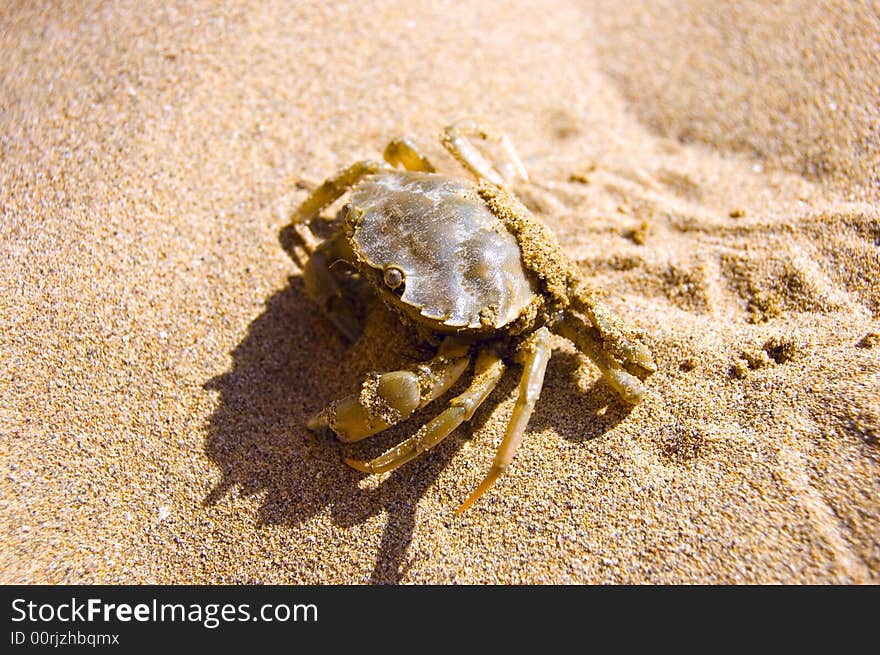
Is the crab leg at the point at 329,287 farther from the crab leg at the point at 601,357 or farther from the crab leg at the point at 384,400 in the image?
the crab leg at the point at 601,357

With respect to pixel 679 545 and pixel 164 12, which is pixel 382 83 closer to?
pixel 164 12

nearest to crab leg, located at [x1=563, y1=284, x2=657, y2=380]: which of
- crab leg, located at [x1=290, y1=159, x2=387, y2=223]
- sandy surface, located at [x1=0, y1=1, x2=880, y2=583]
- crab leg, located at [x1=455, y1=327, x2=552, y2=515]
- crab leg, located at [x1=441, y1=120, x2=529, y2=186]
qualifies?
sandy surface, located at [x1=0, y1=1, x2=880, y2=583]

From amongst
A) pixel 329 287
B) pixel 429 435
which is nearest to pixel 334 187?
pixel 329 287

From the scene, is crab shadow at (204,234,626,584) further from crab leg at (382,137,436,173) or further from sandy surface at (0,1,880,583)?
crab leg at (382,137,436,173)

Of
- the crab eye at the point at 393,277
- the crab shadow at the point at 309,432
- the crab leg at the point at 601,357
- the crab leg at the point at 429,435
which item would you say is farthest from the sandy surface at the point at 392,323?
the crab eye at the point at 393,277

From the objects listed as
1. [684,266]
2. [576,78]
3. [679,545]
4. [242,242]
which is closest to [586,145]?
[576,78]

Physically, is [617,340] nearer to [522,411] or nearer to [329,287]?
[522,411]
